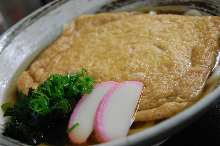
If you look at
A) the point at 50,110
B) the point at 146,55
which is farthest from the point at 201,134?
the point at 50,110

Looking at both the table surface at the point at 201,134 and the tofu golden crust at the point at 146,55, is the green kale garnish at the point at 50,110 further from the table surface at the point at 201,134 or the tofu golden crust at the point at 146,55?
the table surface at the point at 201,134

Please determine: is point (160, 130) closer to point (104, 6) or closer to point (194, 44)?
point (194, 44)

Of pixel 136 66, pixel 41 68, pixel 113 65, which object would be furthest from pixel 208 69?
pixel 41 68

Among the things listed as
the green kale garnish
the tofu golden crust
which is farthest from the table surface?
the green kale garnish

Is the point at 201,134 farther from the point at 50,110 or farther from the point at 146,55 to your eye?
the point at 50,110

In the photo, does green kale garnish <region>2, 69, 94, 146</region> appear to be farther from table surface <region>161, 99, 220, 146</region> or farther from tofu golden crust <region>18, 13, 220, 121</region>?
table surface <region>161, 99, 220, 146</region>
